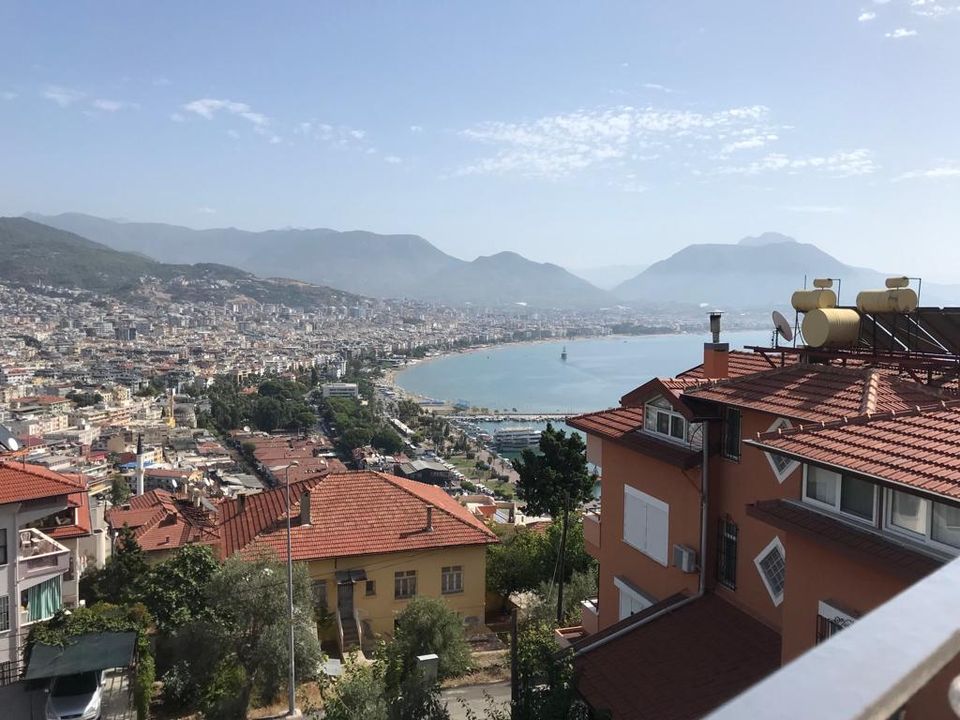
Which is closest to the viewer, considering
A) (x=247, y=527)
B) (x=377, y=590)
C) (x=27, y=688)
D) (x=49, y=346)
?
(x=27, y=688)

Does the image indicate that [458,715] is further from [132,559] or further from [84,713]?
[132,559]

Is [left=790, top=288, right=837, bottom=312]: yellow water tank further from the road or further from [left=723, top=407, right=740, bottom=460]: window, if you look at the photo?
the road

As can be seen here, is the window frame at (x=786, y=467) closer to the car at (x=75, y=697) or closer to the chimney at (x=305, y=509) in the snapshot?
the car at (x=75, y=697)

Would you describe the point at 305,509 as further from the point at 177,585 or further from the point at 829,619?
the point at 829,619

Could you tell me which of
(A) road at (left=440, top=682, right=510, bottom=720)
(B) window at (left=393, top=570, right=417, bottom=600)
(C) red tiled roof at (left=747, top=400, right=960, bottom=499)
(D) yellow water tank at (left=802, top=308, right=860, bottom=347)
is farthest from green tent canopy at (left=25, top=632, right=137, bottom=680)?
(D) yellow water tank at (left=802, top=308, right=860, bottom=347)

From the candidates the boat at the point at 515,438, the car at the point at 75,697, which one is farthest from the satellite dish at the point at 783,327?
the boat at the point at 515,438

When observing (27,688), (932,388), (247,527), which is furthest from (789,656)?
(247,527)

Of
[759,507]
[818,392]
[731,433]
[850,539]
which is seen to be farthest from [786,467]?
[850,539]
